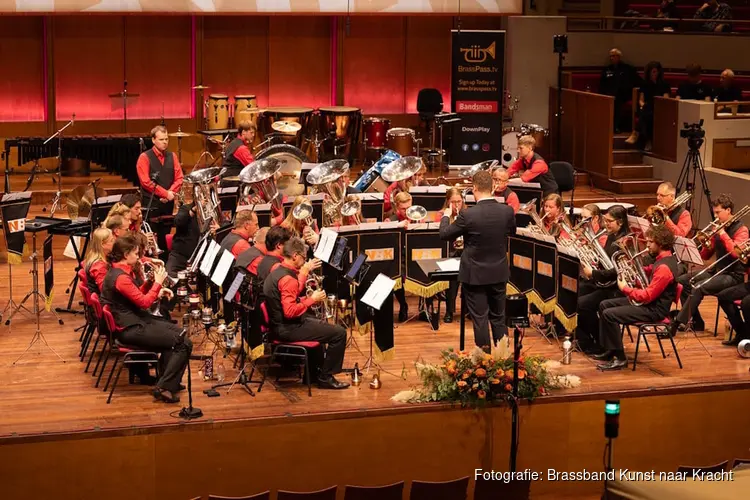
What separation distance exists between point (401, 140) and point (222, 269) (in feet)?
25.2

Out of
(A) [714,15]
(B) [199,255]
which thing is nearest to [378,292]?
(B) [199,255]

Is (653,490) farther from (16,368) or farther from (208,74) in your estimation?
(208,74)

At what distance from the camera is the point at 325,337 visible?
29.0 feet

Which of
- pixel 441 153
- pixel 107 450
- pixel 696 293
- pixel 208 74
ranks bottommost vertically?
pixel 107 450

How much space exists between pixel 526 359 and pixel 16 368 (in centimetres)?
415

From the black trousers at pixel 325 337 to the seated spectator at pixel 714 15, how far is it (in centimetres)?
1067

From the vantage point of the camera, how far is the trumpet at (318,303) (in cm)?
926

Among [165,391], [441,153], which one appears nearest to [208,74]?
[441,153]

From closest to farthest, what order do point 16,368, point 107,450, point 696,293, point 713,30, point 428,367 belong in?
point 107,450 → point 428,367 → point 16,368 → point 696,293 → point 713,30

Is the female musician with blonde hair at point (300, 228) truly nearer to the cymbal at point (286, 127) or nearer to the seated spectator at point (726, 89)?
the cymbal at point (286, 127)

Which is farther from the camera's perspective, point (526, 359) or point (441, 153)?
point (441, 153)

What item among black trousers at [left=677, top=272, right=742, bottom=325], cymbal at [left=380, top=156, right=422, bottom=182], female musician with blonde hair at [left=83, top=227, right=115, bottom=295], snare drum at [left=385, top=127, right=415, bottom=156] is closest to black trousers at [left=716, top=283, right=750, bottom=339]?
black trousers at [left=677, top=272, right=742, bottom=325]

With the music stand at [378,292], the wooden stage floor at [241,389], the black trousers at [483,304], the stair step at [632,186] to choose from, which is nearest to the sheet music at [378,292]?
the music stand at [378,292]

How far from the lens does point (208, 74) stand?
58.0 feet
